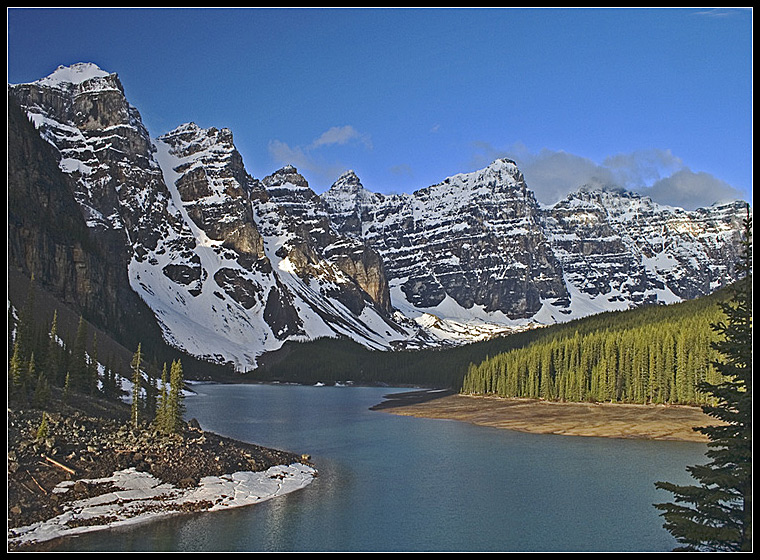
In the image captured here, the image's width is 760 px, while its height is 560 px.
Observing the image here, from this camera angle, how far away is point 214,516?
35750 mm

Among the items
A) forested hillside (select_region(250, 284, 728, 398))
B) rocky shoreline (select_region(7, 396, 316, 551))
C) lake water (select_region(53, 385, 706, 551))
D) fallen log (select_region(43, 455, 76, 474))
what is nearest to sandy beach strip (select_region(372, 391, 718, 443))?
forested hillside (select_region(250, 284, 728, 398))

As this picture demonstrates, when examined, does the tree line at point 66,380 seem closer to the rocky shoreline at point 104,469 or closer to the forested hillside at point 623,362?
the rocky shoreline at point 104,469

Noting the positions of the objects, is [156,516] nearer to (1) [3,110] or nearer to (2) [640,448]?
(1) [3,110]

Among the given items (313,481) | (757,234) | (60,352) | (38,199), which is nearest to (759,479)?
(757,234)

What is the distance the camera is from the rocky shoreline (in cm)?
3319

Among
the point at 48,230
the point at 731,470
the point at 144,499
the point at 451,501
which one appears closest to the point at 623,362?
the point at 451,501

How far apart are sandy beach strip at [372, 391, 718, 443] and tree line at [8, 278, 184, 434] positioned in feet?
140

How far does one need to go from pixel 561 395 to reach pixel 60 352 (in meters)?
72.9

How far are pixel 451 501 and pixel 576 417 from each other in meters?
52.3

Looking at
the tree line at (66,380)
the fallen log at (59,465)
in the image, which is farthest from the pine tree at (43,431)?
the tree line at (66,380)

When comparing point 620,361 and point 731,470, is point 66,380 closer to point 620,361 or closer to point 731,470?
point 731,470

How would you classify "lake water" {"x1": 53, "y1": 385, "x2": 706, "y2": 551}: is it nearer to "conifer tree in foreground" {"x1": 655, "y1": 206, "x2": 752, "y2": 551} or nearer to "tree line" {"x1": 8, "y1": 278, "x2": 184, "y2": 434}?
"conifer tree in foreground" {"x1": 655, "y1": 206, "x2": 752, "y2": 551}

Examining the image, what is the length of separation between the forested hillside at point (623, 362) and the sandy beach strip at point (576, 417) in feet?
11.2

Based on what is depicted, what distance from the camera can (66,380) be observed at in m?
59.5
